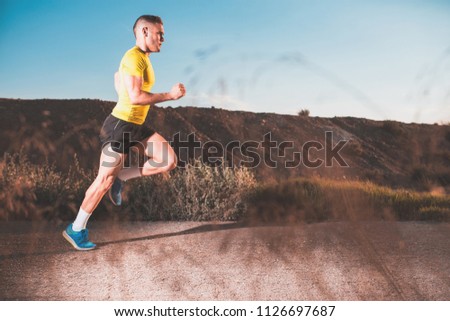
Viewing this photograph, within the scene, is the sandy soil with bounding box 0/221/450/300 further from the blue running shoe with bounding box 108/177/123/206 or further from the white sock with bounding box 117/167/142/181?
the white sock with bounding box 117/167/142/181

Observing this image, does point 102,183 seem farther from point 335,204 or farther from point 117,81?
point 335,204

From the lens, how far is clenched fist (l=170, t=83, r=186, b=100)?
12.0 ft

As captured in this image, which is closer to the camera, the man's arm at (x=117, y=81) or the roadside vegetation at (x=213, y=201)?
the man's arm at (x=117, y=81)

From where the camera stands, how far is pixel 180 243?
487 cm

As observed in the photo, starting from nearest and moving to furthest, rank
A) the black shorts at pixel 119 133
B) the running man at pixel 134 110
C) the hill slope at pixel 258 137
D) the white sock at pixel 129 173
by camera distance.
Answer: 1. the running man at pixel 134 110
2. the black shorts at pixel 119 133
3. the white sock at pixel 129 173
4. the hill slope at pixel 258 137

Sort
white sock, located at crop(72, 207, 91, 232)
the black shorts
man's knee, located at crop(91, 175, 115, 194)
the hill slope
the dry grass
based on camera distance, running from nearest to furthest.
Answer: the black shorts
man's knee, located at crop(91, 175, 115, 194)
white sock, located at crop(72, 207, 91, 232)
the dry grass
the hill slope

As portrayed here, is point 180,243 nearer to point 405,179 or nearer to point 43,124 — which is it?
point 405,179

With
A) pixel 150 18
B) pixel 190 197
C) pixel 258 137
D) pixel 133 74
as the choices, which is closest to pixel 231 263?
pixel 133 74

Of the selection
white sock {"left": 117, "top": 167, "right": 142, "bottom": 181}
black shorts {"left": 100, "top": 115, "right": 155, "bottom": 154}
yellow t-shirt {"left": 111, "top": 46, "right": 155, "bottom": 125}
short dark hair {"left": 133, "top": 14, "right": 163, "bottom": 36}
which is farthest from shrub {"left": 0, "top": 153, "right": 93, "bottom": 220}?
short dark hair {"left": 133, "top": 14, "right": 163, "bottom": 36}

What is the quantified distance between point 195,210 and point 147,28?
9.30 ft

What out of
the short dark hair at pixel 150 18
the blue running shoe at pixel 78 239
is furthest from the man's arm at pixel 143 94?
the blue running shoe at pixel 78 239

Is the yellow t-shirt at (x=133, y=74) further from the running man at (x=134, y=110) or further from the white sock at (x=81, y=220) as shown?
the white sock at (x=81, y=220)

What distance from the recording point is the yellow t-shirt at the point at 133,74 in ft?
12.7

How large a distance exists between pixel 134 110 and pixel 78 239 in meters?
1.28
